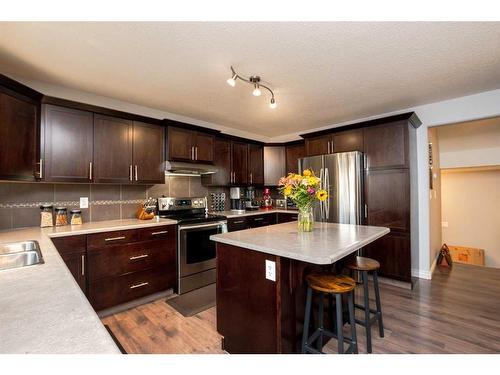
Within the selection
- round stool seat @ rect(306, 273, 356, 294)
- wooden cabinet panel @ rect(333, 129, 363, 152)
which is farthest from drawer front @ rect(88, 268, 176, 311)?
wooden cabinet panel @ rect(333, 129, 363, 152)

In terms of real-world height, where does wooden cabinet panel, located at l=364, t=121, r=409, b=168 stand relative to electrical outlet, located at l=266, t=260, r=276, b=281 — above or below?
above

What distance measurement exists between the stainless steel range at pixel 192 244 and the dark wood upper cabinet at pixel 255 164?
1275 millimetres

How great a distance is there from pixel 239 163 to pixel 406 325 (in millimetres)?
3087

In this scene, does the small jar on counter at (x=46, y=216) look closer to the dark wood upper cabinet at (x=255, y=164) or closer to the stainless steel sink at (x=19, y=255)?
the stainless steel sink at (x=19, y=255)

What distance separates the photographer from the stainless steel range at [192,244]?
9.39 ft

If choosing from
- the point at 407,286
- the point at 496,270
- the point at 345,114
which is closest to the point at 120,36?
the point at 345,114

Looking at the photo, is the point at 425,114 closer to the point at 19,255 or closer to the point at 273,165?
the point at 273,165

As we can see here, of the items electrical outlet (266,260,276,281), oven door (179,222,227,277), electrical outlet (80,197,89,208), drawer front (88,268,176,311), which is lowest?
drawer front (88,268,176,311)

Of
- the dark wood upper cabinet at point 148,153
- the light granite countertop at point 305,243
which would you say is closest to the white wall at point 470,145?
the light granite countertop at point 305,243

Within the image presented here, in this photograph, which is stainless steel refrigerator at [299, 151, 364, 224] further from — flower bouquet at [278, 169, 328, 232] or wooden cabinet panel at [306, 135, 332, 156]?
flower bouquet at [278, 169, 328, 232]

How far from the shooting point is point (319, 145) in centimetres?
378

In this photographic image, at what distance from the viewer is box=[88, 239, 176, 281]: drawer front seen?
2273 millimetres

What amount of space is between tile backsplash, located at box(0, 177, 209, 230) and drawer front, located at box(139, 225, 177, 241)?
64 cm

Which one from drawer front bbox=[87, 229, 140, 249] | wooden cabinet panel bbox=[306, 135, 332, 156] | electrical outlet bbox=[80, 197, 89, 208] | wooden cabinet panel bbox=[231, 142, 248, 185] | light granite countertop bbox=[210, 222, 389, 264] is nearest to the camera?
light granite countertop bbox=[210, 222, 389, 264]
